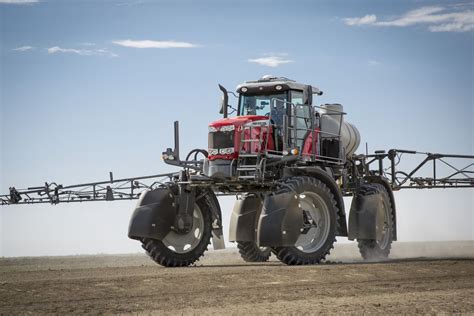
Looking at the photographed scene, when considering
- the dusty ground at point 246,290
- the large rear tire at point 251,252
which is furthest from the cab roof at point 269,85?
the dusty ground at point 246,290

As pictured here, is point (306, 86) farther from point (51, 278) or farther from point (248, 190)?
point (51, 278)

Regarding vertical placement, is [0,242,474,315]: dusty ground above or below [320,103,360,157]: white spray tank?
below

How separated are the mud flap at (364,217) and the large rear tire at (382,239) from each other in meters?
0.40

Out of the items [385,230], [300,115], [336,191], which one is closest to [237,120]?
[300,115]

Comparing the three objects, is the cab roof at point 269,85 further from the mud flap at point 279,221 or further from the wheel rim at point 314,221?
the mud flap at point 279,221

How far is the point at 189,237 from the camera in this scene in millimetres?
23828

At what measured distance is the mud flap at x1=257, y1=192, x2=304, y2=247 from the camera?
21453 mm

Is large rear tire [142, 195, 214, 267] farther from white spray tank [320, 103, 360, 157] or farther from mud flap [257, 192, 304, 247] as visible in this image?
white spray tank [320, 103, 360, 157]

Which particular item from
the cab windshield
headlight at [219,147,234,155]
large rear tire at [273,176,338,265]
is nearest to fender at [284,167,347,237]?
large rear tire at [273,176,338,265]

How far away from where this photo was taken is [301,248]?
23.1 metres

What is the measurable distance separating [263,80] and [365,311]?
475 inches

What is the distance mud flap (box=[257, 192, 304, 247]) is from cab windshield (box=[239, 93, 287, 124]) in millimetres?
2892

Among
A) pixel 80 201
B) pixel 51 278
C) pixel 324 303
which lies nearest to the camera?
pixel 324 303

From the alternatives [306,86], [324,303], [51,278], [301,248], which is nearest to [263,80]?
[306,86]
